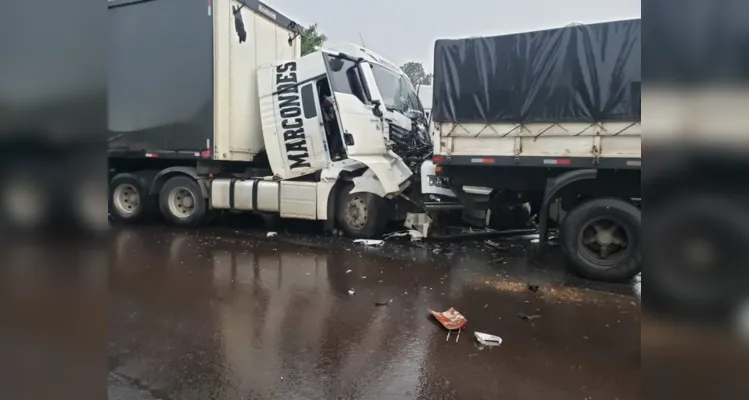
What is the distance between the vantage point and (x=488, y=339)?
153 inches

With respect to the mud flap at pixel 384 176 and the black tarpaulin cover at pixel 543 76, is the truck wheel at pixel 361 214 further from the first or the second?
the black tarpaulin cover at pixel 543 76

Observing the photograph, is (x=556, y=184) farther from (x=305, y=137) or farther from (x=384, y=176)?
(x=305, y=137)

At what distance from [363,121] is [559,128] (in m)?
→ 3.22

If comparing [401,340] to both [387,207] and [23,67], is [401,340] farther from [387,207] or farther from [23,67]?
[387,207]

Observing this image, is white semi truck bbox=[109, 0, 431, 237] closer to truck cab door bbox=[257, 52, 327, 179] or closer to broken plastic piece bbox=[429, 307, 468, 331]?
truck cab door bbox=[257, 52, 327, 179]

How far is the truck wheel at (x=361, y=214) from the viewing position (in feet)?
25.9

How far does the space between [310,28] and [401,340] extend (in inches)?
708

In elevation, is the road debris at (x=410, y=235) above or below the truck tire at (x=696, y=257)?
below

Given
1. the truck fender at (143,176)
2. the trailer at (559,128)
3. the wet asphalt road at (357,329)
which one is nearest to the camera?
the wet asphalt road at (357,329)

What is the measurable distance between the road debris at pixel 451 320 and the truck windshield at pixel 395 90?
193 inches

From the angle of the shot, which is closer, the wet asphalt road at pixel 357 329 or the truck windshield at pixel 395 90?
the wet asphalt road at pixel 357 329

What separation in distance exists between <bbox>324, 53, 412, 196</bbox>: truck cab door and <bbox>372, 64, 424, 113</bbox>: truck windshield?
26 centimetres

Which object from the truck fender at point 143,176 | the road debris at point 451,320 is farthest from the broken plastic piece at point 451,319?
the truck fender at point 143,176

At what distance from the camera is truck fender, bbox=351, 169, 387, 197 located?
25.7 feet
